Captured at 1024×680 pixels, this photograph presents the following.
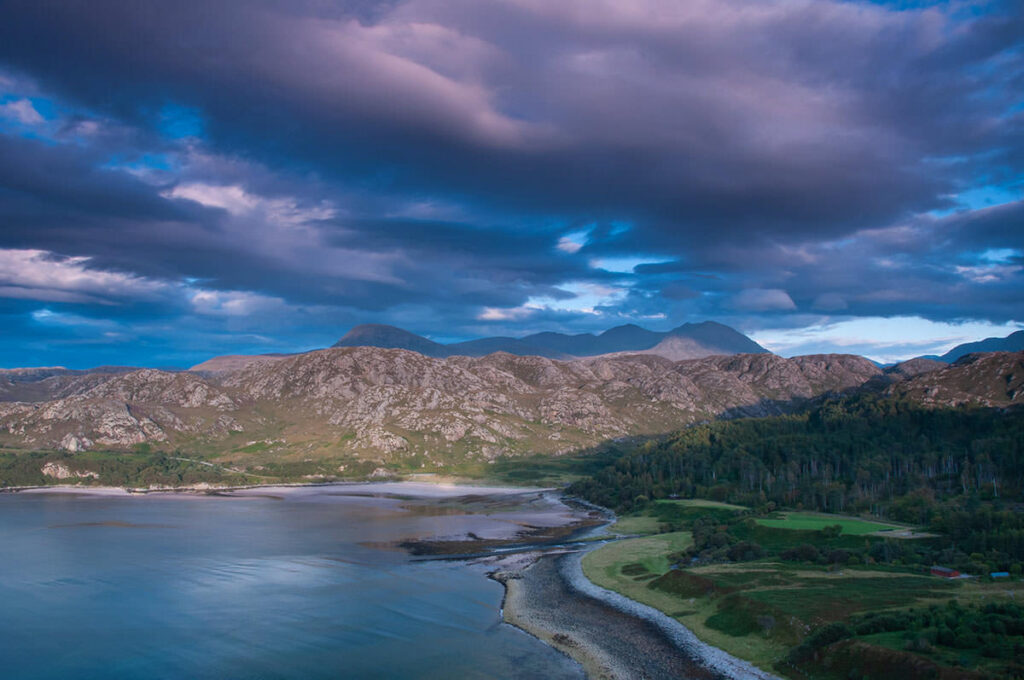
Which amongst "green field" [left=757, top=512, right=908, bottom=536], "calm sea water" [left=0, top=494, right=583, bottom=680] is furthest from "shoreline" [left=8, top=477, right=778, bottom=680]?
"green field" [left=757, top=512, right=908, bottom=536]

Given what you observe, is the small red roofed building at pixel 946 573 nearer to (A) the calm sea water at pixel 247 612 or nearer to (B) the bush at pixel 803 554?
(B) the bush at pixel 803 554

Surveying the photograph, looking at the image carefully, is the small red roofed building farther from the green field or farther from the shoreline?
the shoreline

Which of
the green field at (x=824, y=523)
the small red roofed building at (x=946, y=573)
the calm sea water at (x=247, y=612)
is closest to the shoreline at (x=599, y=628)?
the calm sea water at (x=247, y=612)

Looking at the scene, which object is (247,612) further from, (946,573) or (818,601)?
(946,573)

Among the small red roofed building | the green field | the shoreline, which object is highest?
the small red roofed building

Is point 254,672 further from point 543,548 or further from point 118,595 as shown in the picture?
point 543,548

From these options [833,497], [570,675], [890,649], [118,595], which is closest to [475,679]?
[570,675]

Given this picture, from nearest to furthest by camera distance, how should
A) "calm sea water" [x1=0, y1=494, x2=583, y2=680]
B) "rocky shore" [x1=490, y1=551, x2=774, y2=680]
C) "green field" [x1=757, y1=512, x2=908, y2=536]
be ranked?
"rocky shore" [x1=490, y1=551, x2=774, y2=680] < "calm sea water" [x1=0, y1=494, x2=583, y2=680] < "green field" [x1=757, y1=512, x2=908, y2=536]

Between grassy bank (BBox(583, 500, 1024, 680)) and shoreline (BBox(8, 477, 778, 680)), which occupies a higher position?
grassy bank (BBox(583, 500, 1024, 680))
